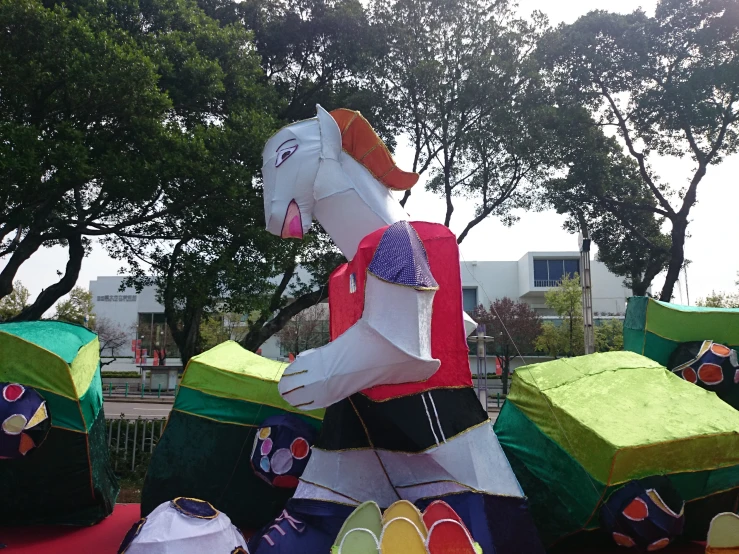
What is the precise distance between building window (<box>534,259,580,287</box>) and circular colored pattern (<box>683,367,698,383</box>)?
3187 cm

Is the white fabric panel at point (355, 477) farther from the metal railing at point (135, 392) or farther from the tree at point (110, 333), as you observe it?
the tree at point (110, 333)

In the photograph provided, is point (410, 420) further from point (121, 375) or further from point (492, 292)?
point (492, 292)

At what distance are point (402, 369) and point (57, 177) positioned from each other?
19.9ft

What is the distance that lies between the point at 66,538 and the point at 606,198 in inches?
477

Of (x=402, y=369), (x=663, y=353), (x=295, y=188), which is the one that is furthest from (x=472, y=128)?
(x=402, y=369)

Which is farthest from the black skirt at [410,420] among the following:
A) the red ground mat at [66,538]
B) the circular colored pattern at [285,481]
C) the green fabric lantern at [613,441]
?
the red ground mat at [66,538]

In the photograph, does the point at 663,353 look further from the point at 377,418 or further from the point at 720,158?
the point at 720,158

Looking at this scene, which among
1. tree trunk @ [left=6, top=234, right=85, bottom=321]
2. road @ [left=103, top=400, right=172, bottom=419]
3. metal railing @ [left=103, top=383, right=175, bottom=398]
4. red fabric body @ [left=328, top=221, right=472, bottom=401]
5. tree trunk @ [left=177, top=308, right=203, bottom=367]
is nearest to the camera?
red fabric body @ [left=328, top=221, right=472, bottom=401]

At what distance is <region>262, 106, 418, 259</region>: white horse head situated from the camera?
2.81 m

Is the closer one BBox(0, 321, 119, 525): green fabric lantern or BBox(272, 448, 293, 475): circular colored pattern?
BBox(272, 448, 293, 475): circular colored pattern

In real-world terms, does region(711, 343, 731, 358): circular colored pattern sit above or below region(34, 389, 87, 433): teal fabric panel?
above

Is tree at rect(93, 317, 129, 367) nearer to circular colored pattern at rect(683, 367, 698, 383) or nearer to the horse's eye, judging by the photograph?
the horse's eye

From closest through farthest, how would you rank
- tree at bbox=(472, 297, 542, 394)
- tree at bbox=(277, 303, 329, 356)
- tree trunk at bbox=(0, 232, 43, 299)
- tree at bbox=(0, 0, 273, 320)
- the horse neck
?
the horse neck < tree at bbox=(0, 0, 273, 320) < tree trunk at bbox=(0, 232, 43, 299) < tree at bbox=(472, 297, 542, 394) < tree at bbox=(277, 303, 329, 356)

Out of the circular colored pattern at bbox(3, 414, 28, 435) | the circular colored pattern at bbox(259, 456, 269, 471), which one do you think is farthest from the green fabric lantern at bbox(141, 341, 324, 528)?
the circular colored pattern at bbox(3, 414, 28, 435)
